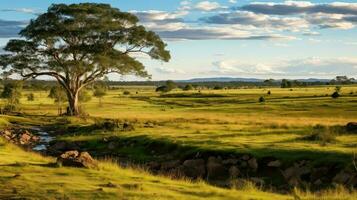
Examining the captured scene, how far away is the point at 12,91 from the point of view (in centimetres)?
8231

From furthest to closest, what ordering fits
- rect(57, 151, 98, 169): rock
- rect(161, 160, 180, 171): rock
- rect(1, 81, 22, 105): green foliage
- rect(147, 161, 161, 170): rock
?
rect(1, 81, 22, 105): green foliage
rect(147, 161, 161, 170): rock
rect(161, 160, 180, 171): rock
rect(57, 151, 98, 169): rock

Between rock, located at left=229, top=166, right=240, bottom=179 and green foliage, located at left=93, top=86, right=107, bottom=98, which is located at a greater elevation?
green foliage, located at left=93, top=86, right=107, bottom=98

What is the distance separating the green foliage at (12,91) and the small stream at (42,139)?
17905 millimetres

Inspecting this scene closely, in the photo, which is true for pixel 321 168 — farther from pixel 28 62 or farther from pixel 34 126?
pixel 28 62

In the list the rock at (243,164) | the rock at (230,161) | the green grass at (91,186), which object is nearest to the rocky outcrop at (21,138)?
the rock at (230,161)

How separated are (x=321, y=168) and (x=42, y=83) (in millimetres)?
57586

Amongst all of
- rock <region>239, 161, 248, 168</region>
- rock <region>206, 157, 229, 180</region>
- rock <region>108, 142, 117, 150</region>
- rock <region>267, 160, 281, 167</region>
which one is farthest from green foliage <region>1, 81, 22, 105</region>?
rock <region>267, 160, 281, 167</region>

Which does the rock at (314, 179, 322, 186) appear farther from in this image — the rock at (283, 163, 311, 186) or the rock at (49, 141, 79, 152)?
the rock at (49, 141, 79, 152)

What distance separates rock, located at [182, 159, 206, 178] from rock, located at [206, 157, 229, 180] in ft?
1.18

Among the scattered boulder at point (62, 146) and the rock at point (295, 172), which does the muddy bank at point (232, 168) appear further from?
the scattered boulder at point (62, 146)

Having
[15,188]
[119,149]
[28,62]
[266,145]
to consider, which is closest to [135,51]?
[28,62]

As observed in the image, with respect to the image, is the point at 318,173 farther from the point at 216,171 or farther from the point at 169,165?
the point at 169,165

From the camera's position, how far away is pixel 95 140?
145 feet

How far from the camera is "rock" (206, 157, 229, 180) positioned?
28.5 m
